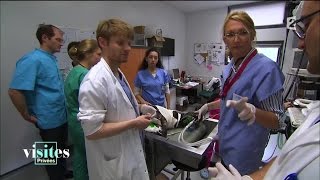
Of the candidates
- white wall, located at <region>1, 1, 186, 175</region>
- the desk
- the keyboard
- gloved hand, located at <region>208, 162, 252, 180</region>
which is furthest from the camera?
white wall, located at <region>1, 1, 186, 175</region>

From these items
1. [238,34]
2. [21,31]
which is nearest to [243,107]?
[238,34]

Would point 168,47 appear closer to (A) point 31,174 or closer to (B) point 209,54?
(B) point 209,54

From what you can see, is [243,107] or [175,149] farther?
[175,149]

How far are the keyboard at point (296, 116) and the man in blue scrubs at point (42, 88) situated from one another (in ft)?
5.18

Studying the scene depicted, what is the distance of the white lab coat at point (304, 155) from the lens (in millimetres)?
383

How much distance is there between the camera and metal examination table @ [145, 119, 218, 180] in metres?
0.92

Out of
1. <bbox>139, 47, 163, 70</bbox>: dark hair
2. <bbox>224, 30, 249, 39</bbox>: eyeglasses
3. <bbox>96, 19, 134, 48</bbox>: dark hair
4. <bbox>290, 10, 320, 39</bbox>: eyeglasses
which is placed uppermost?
<bbox>96, 19, 134, 48</bbox>: dark hair

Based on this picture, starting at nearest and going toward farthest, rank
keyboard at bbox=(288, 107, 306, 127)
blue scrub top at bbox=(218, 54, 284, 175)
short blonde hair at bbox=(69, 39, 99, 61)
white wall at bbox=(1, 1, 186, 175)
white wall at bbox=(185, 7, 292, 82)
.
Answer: blue scrub top at bbox=(218, 54, 284, 175)
white wall at bbox=(185, 7, 292, 82)
keyboard at bbox=(288, 107, 306, 127)
short blonde hair at bbox=(69, 39, 99, 61)
white wall at bbox=(1, 1, 186, 175)

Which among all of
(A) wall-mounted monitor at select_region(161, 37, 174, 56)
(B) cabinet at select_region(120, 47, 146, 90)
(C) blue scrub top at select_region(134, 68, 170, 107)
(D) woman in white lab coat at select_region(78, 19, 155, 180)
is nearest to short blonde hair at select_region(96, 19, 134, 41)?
(D) woman in white lab coat at select_region(78, 19, 155, 180)

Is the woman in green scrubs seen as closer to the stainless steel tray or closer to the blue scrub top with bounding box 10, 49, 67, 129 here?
the blue scrub top with bounding box 10, 49, 67, 129

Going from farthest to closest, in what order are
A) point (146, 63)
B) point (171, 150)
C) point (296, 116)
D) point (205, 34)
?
1. point (146, 63)
2. point (296, 116)
3. point (171, 150)
4. point (205, 34)

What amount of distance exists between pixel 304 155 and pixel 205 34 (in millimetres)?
638

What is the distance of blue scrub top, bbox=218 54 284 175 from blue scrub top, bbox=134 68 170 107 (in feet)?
1.30

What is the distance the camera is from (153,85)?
52.1 inches
